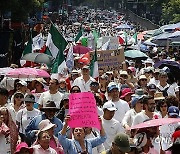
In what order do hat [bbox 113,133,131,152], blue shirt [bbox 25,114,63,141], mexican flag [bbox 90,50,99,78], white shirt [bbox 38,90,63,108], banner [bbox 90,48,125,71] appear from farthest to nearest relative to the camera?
banner [bbox 90,48,125,71] < mexican flag [bbox 90,50,99,78] < white shirt [bbox 38,90,63,108] < blue shirt [bbox 25,114,63,141] < hat [bbox 113,133,131,152]

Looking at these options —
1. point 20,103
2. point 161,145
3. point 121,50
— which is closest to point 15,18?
point 121,50

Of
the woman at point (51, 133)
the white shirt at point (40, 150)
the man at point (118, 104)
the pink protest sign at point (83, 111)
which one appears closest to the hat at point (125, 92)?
the man at point (118, 104)

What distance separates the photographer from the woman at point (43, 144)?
22.6 ft

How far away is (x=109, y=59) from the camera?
14.8 meters

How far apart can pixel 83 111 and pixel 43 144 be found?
72 cm

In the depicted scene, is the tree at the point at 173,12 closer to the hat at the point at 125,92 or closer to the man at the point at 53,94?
the hat at the point at 125,92

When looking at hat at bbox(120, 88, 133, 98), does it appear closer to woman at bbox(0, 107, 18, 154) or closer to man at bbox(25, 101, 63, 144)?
man at bbox(25, 101, 63, 144)

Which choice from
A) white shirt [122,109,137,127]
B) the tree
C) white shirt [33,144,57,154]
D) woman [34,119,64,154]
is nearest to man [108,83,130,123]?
white shirt [122,109,137,127]

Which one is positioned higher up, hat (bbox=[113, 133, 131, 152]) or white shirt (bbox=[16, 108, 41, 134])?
hat (bbox=[113, 133, 131, 152])

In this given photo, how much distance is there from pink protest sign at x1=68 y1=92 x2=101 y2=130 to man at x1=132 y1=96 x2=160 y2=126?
1127 millimetres

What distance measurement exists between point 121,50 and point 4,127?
7.91 metres

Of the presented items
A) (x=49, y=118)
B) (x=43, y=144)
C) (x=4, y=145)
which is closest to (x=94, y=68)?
(x=49, y=118)

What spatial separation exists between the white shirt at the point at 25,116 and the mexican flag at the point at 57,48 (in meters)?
4.65

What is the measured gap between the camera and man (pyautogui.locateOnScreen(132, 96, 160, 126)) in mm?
8422
